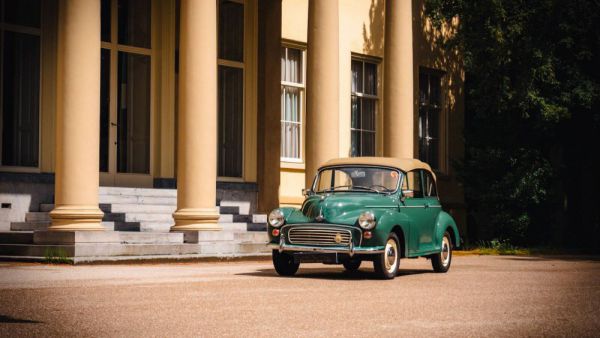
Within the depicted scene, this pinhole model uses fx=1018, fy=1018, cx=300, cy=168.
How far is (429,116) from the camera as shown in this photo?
28.0 meters

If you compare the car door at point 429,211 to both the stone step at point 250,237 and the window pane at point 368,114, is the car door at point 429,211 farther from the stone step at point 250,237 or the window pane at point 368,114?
the window pane at point 368,114

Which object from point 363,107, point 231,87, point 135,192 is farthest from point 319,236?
point 363,107

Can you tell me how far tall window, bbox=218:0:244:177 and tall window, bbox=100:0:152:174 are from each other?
6.57ft

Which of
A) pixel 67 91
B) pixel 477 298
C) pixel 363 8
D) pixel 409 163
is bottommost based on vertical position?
pixel 477 298

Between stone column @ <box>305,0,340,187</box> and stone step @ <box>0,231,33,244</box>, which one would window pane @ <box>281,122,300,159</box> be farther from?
stone step @ <box>0,231,33,244</box>

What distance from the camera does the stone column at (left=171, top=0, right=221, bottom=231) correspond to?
17422 millimetres

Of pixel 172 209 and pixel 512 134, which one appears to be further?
pixel 512 134

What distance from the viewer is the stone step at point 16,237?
1628cm

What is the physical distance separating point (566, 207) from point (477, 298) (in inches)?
641

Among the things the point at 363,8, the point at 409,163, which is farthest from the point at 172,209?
the point at 363,8

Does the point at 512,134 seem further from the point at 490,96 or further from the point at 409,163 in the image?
the point at 409,163

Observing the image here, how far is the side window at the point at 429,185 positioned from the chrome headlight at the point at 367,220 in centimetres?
227

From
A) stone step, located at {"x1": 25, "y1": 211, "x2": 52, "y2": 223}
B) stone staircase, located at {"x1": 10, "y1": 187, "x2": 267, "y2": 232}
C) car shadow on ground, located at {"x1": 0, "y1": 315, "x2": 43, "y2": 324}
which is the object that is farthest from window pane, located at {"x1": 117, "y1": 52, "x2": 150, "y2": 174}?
car shadow on ground, located at {"x1": 0, "y1": 315, "x2": 43, "y2": 324}

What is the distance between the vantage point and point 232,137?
22.6 meters
